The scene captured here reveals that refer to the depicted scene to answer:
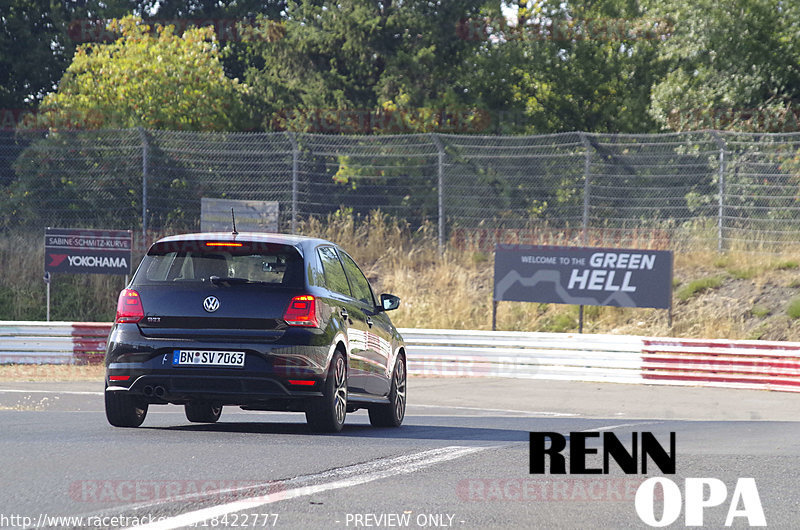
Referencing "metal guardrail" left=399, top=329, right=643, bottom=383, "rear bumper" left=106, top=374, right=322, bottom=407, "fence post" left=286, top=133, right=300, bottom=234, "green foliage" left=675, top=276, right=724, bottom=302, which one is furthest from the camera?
"fence post" left=286, top=133, right=300, bottom=234

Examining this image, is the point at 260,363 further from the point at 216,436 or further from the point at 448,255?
the point at 448,255

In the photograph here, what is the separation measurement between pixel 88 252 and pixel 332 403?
1525 cm

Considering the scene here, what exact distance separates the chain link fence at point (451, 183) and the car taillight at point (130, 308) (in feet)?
52.1

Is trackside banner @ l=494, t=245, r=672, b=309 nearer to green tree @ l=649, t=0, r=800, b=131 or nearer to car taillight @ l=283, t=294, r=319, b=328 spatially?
green tree @ l=649, t=0, r=800, b=131

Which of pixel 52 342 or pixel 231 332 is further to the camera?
pixel 52 342

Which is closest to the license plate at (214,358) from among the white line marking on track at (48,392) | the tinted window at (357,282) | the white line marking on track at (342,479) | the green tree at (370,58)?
the white line marking on track at (342,479)

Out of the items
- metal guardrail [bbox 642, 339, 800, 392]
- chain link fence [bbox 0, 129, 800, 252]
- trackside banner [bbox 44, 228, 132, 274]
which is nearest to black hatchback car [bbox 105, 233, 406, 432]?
metal guardrail [bbox 642, 339, 800, 392]

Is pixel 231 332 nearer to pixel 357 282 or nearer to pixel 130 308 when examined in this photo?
pixel 130 308

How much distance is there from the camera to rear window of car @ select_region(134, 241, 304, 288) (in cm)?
1005

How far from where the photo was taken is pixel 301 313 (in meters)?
9.84

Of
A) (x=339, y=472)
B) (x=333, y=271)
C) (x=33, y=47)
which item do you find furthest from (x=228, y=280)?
(x=33, y=47)

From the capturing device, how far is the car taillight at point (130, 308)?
995cm

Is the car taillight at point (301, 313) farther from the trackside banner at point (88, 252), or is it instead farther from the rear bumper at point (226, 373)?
the trackside banner at point (88, 252)

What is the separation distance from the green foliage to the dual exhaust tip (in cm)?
1660
